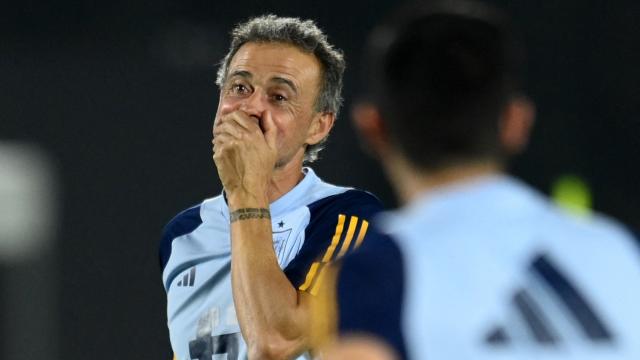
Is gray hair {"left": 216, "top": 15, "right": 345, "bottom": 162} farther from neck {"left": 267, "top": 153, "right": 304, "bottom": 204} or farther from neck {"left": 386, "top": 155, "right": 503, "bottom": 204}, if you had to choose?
neck {"left": 386, "top": 155, "right": 503, "bottom": 204}

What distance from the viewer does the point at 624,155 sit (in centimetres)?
827

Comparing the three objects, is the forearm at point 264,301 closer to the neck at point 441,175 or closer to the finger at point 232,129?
the finger at point 232,129

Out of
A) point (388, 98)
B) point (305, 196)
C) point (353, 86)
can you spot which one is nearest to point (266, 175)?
point (305, 196)

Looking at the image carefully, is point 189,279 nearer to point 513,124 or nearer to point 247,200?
point 247,200

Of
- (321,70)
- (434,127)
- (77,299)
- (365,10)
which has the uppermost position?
(365,10)

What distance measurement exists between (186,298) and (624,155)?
5.00m

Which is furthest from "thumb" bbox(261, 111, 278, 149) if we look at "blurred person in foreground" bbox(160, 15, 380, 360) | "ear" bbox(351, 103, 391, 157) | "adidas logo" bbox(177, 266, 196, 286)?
"ear" bbox(351, 103, 391, 157)

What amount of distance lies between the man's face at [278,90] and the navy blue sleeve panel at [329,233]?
19 centimetres

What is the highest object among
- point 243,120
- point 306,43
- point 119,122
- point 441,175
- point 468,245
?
point 119,122

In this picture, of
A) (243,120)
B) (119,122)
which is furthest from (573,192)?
(243,120)

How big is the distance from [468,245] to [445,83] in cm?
23

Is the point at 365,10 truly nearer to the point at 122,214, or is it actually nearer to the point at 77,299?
the point at 122,214

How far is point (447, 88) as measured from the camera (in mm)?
1959

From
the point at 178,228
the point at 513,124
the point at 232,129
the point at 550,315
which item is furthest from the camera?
the point at 178,228
